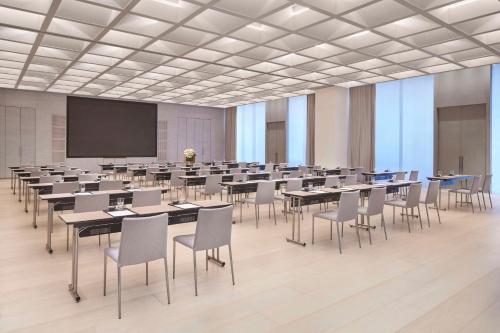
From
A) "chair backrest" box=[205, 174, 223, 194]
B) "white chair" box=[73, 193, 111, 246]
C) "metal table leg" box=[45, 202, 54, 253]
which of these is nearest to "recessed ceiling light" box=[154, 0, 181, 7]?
"white chair" box=[73, 193, 111, 246]

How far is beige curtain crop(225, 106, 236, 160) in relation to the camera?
2003 cm

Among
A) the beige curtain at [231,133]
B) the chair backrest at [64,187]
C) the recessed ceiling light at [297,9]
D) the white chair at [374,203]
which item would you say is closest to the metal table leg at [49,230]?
the chair backrest at [64,187]

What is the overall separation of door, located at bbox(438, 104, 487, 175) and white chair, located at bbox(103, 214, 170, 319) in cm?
1079

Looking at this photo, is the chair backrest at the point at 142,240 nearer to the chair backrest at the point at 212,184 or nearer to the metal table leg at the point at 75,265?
the metal table leg at the point at 75,265

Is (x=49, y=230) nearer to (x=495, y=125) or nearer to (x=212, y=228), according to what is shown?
(x=212, y=228)

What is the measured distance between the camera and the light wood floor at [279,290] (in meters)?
2.95

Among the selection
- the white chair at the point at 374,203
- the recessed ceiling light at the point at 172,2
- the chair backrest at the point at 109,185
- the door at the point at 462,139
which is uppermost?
the recessed ceiling light at the point at 172,2

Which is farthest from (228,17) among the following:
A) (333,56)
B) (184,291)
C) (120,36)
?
(184,291)

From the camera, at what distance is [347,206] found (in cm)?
510

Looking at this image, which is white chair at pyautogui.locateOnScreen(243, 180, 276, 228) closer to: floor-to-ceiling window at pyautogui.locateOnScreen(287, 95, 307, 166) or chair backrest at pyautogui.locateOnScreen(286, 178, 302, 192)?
chair backrest at pyautogui.locateOnScreen(286, 178, 302, 192)

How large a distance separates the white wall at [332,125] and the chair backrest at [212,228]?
10.3 meters

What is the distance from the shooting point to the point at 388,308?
10.6 feet

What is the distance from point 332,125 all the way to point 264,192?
756 centimetres

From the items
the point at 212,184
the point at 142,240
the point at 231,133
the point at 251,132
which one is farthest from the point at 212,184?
the point at 231,133
